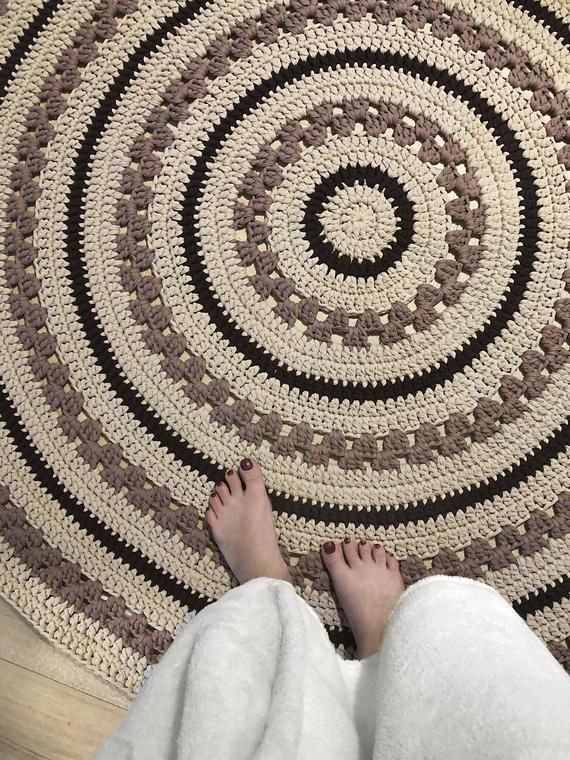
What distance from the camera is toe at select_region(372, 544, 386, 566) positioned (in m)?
0.84

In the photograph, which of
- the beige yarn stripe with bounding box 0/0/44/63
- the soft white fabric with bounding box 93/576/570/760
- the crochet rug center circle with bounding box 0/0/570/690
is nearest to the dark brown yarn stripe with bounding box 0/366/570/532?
the crochet rug center circle with bounding box 0/0/570/690

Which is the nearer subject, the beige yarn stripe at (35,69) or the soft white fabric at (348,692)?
the soft white fabric at (348,692)

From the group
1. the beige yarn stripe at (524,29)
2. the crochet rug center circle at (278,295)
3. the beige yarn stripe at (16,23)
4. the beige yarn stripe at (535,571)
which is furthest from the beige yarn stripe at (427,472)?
the beige yarn stripe at (16,23)

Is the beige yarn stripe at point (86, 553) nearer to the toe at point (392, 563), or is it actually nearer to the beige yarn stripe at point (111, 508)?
the beige yarn stripe at point (111, 508)

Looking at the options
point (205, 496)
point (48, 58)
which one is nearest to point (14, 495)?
point (205, 496)

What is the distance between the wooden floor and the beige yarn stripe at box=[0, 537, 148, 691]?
19 millimetres

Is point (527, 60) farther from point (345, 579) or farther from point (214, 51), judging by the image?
point (345, 579)

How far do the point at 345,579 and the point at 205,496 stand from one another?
20 cm

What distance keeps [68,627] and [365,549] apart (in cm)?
37

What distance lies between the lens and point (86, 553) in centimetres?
85

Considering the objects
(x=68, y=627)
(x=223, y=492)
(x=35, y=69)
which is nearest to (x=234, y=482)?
(x=223, y=492)

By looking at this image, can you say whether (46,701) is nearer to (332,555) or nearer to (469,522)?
(332,555)

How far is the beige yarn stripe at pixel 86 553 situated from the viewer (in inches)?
→ 33.1

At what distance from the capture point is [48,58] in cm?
90
